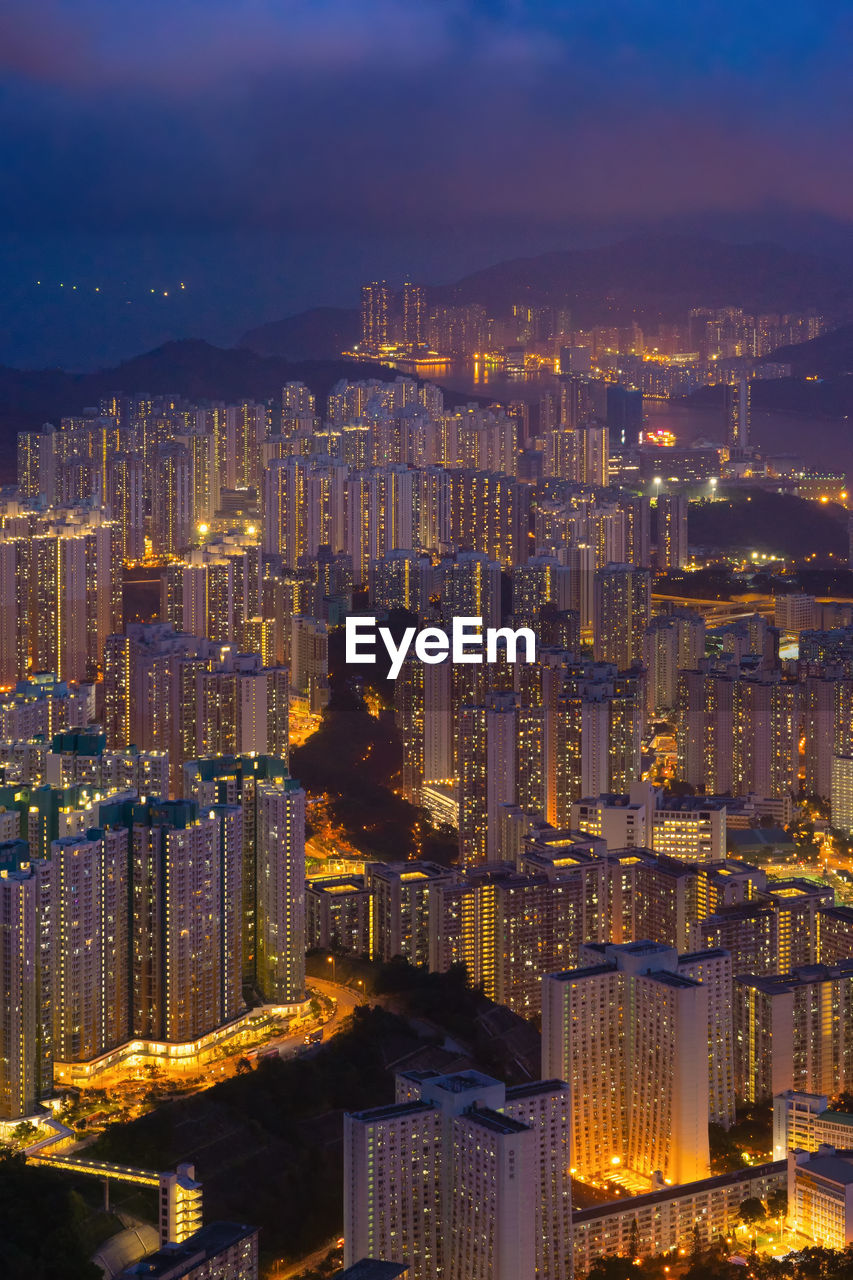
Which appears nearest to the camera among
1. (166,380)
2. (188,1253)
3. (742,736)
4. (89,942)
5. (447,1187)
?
(188,1253)

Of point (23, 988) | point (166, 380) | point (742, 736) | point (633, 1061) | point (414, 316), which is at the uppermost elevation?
point (414, 316)

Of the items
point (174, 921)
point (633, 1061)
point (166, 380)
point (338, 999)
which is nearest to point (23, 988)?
point (174, 921)

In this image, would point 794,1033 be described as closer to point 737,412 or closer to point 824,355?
point 824,355

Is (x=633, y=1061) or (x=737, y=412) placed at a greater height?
(x=737, y=412)

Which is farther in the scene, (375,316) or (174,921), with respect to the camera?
(375,316)

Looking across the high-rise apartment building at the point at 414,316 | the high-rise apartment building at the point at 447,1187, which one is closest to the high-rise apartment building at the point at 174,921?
the high-rise apartment building at the point at 447,1187

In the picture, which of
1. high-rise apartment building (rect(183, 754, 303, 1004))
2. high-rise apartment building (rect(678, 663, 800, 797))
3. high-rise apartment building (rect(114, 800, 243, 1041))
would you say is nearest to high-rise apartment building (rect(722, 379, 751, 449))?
high-rise apartment building (rect(678, 663, 800, 797))
